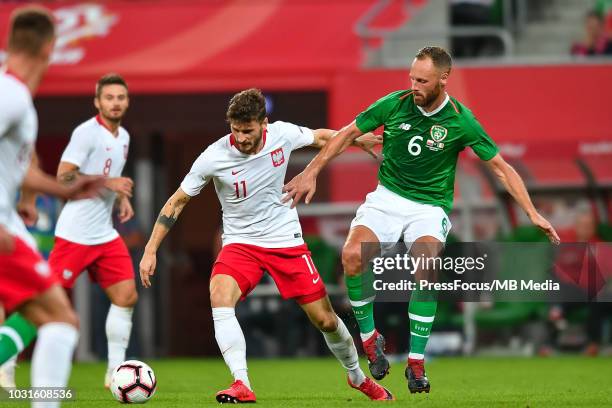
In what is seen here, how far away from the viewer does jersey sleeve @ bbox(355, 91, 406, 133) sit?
352 inches

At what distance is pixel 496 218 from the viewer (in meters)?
16.9

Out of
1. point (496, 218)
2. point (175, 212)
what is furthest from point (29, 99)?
point (496, 218)

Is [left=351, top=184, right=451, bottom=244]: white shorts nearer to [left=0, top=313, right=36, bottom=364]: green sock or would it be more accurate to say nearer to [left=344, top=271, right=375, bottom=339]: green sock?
[left=344, top=271, right=375, bottom=339]: green sock

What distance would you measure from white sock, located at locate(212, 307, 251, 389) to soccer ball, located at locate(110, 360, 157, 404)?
62cm

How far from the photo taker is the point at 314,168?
8461 mm

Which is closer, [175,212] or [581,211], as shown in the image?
[175,212]

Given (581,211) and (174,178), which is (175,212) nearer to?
(581,211)

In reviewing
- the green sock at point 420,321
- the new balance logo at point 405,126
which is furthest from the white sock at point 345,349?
the new balance logo at point 405,126

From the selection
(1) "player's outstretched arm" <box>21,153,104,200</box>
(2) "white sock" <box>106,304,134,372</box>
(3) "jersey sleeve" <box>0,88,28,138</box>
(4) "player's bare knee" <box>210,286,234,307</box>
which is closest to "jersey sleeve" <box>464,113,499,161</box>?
(4) "player's bare knee" <box>210,286,234,307</box>

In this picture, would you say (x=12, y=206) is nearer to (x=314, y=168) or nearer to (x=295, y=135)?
(x=314, y=168)

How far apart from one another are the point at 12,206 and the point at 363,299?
11.2ft

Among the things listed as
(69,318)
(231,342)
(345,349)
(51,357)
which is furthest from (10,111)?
(345,349)

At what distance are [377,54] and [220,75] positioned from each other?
6.77ft

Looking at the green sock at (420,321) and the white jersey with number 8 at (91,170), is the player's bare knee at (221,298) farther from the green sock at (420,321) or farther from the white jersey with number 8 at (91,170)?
the white jersey with number 8 at (91,170)
